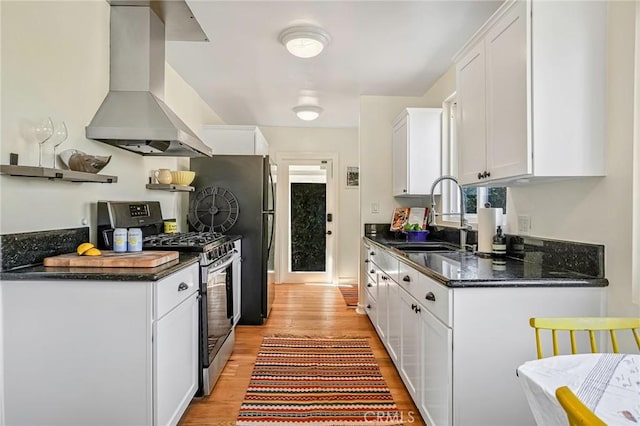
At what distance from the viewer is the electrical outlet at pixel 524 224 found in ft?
7.42

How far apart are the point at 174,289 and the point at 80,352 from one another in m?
0.46

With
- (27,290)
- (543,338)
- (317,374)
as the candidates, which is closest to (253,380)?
(317,374)

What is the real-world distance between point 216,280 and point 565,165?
215 cm

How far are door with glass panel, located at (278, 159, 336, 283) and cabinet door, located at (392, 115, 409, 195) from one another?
2037mm

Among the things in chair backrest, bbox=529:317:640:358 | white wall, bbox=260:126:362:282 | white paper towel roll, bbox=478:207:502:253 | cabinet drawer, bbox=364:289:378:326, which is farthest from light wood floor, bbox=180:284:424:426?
chair backrest, bbox=529:317:640:358

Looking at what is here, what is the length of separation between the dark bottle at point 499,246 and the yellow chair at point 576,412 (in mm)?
1853

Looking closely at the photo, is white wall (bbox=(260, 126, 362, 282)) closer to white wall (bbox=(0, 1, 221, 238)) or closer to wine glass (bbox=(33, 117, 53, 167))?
white wall (bbox=(0, 1, 221, 238))

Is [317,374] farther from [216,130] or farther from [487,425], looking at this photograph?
[216,130]

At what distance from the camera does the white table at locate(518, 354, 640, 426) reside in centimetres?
86

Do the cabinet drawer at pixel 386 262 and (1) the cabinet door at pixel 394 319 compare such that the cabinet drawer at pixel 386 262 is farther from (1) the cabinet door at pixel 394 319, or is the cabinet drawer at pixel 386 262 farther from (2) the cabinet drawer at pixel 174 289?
(2) the cabinet drawer at pixel 174 289

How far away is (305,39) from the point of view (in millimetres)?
2770

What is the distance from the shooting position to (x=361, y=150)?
432 centimetres

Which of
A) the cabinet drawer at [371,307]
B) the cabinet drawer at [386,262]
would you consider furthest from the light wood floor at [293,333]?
the cabinet drawer at [386,262]

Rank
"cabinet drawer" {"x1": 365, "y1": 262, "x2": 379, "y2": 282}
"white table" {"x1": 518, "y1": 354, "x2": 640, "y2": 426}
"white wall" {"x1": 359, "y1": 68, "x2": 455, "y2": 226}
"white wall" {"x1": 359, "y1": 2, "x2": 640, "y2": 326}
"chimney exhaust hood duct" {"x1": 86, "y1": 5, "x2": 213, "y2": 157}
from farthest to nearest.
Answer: "white wall" {"x1": 359, "y1": 68, "x2": 455, "y2": 226} < "cabinet drawer" {"x1": 365, "y1": 262, "x2": 379, "y2": 282} < "chimney exhaust hood duct" {"x1": 86, "y1": 5, "x2": 213, "y2": 157} < "white wall" {"x1": 359, "y1": 2, "x2": 640, "y2": 326} < "white table" {"x1": 518, "y1": 354, "x2": 640, "y2": 426}
